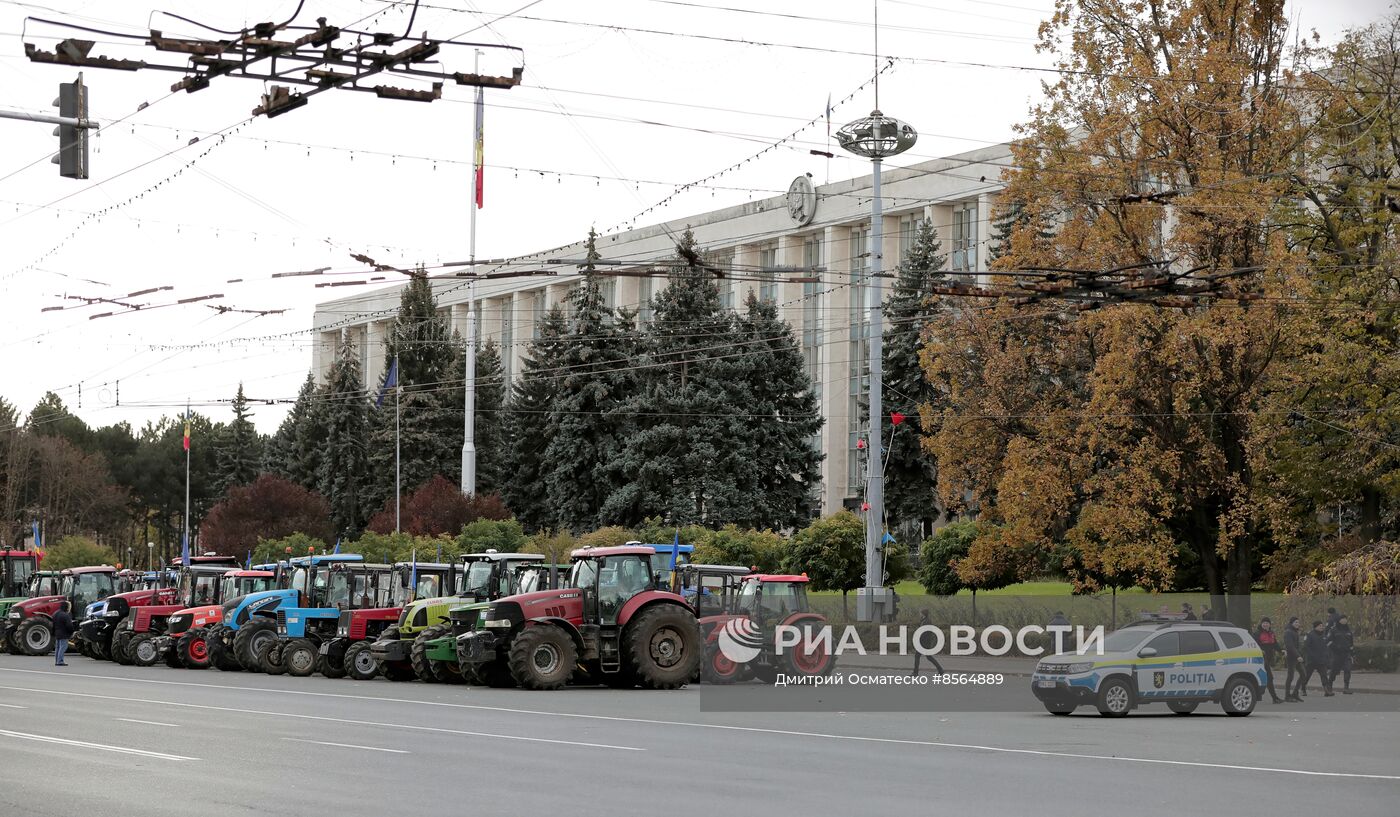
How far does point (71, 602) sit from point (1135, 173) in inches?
1280

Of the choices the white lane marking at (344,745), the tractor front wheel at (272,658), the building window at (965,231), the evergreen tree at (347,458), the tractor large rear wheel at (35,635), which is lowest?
the tractor large rear wheel at (35,635)

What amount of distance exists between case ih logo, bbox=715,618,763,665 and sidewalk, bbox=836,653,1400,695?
19.9 ft

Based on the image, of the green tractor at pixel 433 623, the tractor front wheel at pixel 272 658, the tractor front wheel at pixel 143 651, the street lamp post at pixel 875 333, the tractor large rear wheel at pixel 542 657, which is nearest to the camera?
the tractor large rear wheel at pixel 542 657

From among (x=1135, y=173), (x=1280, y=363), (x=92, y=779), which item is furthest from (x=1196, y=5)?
(x=92, y=779)

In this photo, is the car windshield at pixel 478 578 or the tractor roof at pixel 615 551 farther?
the car windshield at pixel 478 578

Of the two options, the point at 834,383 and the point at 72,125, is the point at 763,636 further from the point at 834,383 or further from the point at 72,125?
the point at 834,383

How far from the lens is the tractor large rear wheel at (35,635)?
46.0 m

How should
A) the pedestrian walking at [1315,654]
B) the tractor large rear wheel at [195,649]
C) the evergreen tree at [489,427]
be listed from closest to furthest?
1. the pedestrian walking at [1315,654]
2. the tractor large rear wheel at [195,649]
3. the evergreen tree at [489,427]

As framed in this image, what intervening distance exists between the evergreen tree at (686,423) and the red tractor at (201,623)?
29.1m

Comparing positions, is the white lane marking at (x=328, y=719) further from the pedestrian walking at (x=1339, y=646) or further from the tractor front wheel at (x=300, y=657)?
the pedestrian walking at (x=1339, y=646)

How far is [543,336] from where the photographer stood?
254 feet

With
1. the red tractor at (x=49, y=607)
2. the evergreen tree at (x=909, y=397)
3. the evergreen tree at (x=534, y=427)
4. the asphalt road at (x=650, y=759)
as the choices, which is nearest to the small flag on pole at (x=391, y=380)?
the evergreen tree at (x=534, y=427)

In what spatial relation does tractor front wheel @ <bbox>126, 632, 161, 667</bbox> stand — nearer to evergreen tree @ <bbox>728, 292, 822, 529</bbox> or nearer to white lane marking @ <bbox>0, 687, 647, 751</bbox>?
white lane marking @ <bbox>0, 687, 647, 751</bbox>

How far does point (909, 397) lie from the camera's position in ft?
208
